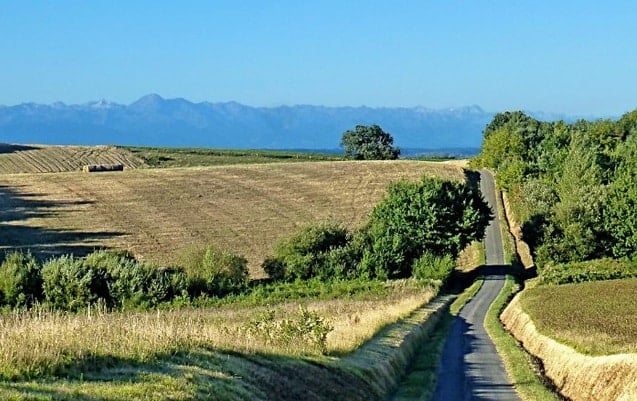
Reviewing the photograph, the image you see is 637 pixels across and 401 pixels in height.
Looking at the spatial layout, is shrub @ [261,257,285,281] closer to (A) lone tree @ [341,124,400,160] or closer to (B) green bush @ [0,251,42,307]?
(B) green bush @ [0,251,42,307]

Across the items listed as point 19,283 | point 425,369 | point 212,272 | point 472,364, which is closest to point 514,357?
point 472,364

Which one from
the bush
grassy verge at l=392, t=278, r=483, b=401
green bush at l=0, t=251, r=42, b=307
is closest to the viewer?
grassy verge at l=392, t=278, r=483, b=401

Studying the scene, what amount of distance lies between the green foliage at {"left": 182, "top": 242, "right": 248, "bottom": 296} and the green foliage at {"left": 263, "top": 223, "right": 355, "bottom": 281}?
6877 mm

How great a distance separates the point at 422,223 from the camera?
286 feet

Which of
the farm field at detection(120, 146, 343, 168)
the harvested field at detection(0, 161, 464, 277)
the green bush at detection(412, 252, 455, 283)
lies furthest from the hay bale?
the green bush at detection(412, 252, 455, 283)

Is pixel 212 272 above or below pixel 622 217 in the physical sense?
below

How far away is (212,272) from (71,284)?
12.2 m

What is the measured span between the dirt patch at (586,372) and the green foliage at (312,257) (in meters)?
35.0

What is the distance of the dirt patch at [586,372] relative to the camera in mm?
27548

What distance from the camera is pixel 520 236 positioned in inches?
4382

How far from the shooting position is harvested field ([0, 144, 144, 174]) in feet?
451

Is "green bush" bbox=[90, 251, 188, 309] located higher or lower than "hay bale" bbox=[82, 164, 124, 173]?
lower

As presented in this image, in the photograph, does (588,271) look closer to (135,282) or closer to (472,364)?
(135,282)

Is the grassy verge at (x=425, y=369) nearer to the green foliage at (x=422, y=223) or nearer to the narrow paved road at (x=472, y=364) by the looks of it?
the narrow paved road at (x=472, y=364)
